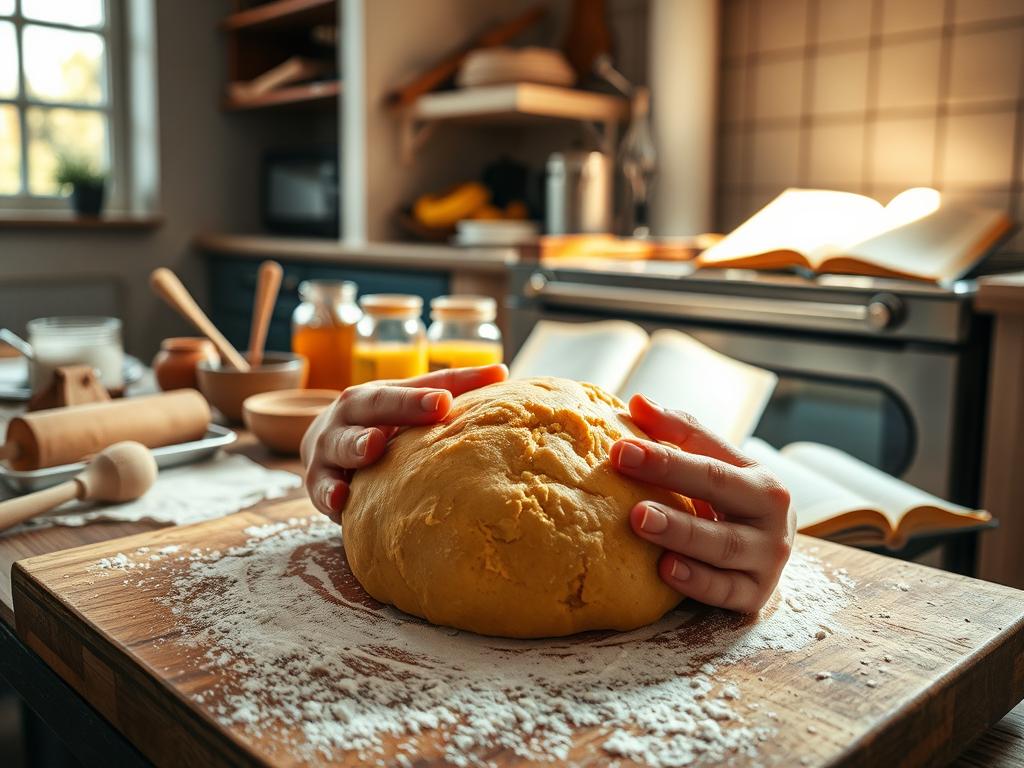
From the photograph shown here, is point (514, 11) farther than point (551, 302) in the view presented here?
Yes

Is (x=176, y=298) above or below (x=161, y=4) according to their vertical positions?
below

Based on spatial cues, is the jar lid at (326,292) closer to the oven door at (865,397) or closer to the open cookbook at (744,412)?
the open cookbook at (744,412)

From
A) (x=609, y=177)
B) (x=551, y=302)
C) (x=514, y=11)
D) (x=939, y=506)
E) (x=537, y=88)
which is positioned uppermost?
(x=514, y=11)

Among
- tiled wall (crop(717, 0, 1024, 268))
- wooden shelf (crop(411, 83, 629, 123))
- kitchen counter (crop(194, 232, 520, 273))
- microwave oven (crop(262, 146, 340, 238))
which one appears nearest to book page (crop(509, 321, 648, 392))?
kitchen counter (crop(194, 232, 520, 273))

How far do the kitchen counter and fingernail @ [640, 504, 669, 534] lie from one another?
155cm

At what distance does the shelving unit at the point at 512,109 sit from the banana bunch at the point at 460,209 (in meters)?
0.22

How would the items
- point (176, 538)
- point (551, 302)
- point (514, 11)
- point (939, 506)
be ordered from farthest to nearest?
1. point (514, 11)
2. point (551, 302)
3. point (939, 506)
4. point (176, 538)

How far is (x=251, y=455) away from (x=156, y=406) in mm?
116

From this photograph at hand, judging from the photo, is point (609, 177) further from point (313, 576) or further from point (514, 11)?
point (313, 576)

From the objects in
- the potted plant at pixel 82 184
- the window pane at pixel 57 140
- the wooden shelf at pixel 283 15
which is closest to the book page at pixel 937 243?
the wooden shelf at pixel 283 15

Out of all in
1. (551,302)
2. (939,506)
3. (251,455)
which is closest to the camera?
(939,506)

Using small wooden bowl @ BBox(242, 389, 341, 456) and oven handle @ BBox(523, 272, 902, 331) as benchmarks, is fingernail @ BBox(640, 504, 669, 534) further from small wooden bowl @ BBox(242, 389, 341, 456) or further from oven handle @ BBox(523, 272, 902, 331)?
oven handle @ BBox(523, 272, 902, 331)

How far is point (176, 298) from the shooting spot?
111 centimetres

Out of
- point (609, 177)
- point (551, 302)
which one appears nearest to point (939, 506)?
point (551, 302)
